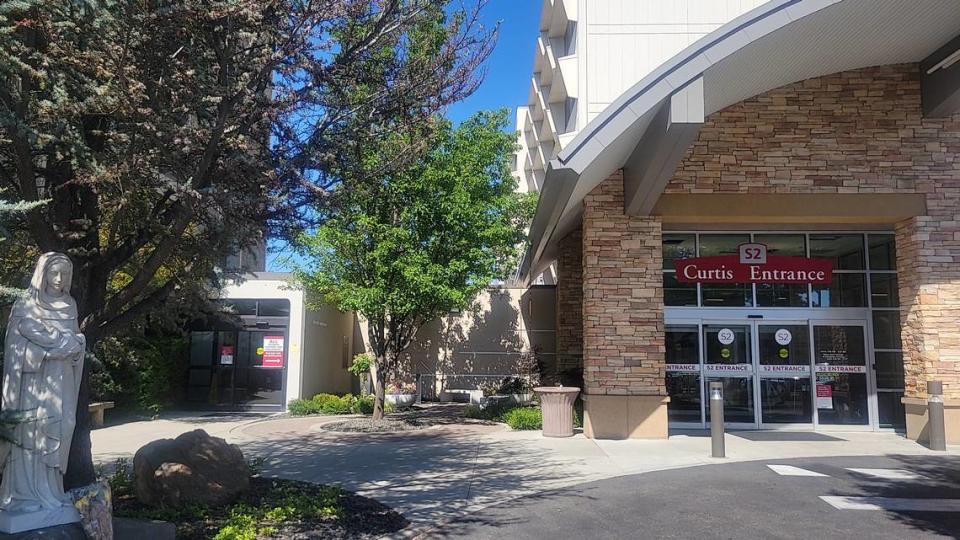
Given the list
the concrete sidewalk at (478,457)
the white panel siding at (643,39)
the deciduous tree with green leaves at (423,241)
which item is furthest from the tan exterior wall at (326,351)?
the white panel siding at (643,39)

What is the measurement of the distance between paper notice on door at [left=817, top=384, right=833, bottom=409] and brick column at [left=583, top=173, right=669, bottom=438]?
4.15 meters

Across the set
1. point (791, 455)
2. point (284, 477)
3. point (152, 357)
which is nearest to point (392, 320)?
point (152, 357)

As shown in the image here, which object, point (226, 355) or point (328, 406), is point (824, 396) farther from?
point (226, 355)

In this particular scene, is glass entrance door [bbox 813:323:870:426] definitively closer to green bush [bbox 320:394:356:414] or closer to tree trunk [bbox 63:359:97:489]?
green bush [bbox 320:394:356:414]

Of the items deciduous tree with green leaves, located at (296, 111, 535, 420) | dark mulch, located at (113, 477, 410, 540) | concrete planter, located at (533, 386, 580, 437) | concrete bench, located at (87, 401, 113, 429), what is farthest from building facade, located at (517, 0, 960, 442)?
concrete bench, located at (87, 401, 113, 429)

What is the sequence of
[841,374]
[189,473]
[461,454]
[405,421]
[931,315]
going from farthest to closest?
[405,421], [841,374], [931,315], [461,454], [189,473]

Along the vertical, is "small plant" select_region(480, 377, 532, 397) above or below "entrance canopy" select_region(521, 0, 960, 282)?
below

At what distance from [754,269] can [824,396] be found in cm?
308

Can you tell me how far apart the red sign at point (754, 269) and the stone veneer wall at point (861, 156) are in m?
1.53

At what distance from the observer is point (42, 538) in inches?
171

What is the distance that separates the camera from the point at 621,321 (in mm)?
12609

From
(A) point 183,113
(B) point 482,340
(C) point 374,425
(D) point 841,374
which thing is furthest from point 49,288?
(B) point 482,340

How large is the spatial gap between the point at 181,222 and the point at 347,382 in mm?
17463

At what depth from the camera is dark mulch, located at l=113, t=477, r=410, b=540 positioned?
6.29m
